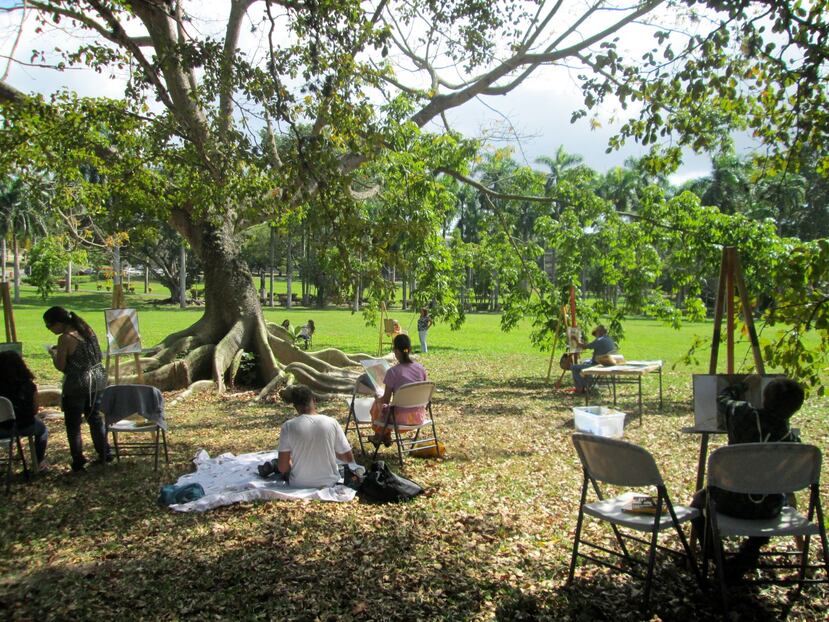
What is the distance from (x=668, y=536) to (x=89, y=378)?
203 inches

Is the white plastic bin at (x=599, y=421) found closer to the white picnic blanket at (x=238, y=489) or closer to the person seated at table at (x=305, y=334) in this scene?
the white picnic blanket at (x=238, y=489)

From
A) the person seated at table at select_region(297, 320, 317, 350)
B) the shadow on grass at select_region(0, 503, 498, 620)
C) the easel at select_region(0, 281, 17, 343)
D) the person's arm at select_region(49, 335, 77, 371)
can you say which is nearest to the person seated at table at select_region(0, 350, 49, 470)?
the person's arm at select_region(49, 335, 77, 371)

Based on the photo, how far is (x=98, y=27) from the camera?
10438 mm

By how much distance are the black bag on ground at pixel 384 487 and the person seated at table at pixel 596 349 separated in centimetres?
557

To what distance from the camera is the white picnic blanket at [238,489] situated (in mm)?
5223

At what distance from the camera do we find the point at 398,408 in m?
6.64

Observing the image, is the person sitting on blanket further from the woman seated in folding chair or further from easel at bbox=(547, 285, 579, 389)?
easel at bbox=(547, 285, 579, 389)

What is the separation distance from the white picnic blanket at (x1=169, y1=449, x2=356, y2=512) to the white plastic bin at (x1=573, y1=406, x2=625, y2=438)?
312 cm

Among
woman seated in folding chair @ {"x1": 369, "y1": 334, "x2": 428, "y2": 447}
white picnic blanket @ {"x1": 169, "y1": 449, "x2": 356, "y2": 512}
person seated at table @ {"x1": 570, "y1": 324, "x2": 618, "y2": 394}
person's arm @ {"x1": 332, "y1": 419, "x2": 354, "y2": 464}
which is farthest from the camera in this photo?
→ person seated at table @ {"x1": 570, "y1": 324, "x2": 618, "y2": 394}

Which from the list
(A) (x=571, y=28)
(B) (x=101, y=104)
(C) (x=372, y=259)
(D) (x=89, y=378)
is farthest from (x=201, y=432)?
(A) (x=571, y=28)

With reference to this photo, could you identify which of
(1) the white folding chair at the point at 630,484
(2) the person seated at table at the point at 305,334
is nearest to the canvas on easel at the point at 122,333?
(1) the white folding chair at the point at 630,484

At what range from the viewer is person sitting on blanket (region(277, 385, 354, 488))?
216 inches

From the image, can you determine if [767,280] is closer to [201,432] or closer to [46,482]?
[201,432]

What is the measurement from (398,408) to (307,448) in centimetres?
133
